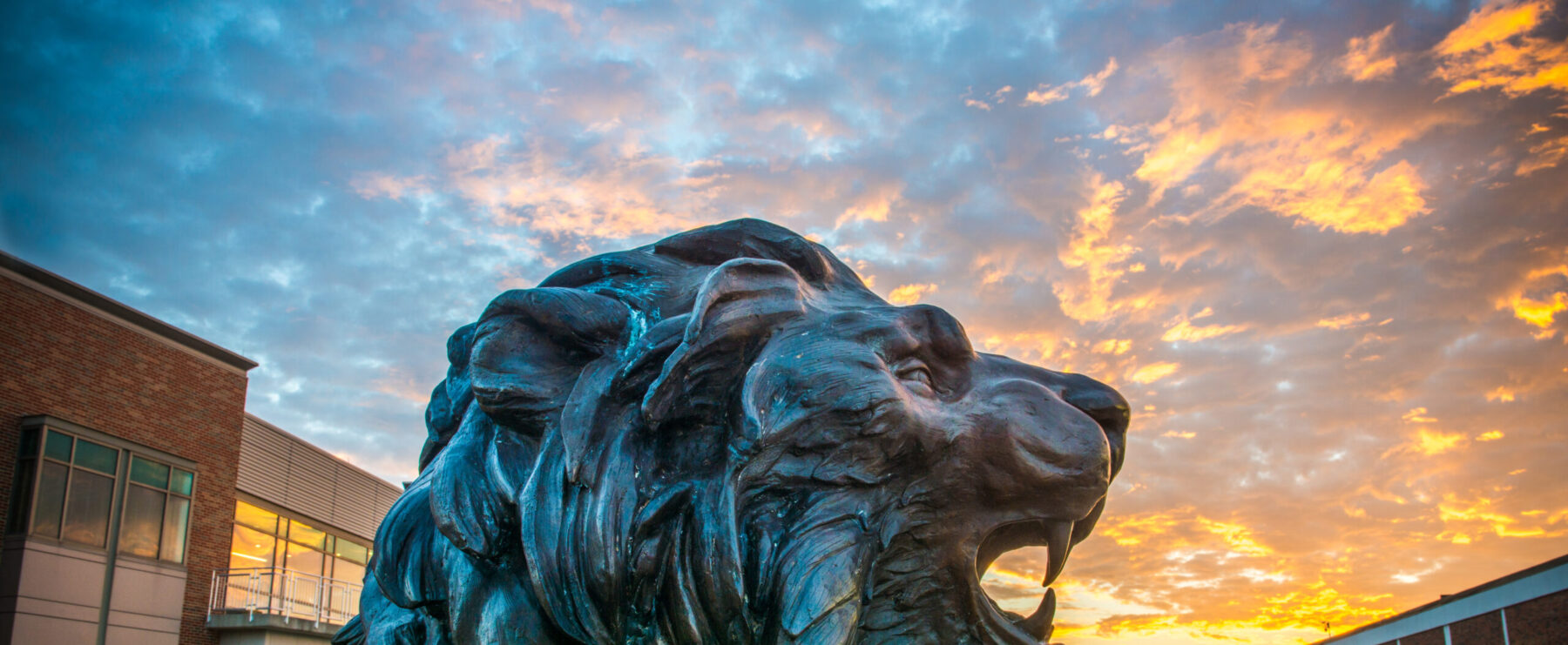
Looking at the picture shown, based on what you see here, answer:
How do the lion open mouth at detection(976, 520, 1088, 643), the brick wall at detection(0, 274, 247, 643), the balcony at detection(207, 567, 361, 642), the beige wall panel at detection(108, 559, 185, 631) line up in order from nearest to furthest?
the lion open mouth at detection(976, 520, 1088, 643), the brick wall at detection(0, 274, 247, 643), the beige wall panel at detection(108, 559, 185, 631), the balcony at detection(207, 567, 361, 642)

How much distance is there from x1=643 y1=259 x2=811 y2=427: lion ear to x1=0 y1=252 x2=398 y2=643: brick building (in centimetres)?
1957

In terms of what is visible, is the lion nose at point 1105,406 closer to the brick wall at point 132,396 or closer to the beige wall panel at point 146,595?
the brick wall at point 132,396

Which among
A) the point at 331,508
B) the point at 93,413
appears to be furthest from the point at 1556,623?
the point at 93,413

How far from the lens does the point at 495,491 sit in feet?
9.01

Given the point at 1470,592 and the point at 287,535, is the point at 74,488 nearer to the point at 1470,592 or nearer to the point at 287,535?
the point at 287,535

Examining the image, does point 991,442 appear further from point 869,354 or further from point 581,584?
point 581,584

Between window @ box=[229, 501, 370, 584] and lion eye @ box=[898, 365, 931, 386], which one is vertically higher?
window @ box=[229, 501, 370, 584]

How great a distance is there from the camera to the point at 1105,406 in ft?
9.53

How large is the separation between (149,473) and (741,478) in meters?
21.8

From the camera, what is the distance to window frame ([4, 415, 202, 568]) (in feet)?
58.3

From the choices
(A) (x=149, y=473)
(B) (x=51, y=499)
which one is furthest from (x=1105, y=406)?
(A) (x=149, y=473)

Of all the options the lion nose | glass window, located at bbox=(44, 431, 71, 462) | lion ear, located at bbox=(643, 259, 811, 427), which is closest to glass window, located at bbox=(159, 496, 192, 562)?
glass window, located at bbox=(44, 431, 71, 462)

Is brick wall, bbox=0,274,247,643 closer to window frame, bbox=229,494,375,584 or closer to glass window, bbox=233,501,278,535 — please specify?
glass window, bbox=233,501,278,535

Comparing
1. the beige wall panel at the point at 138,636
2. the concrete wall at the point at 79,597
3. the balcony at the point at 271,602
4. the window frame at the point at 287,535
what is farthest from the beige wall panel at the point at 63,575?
the window frame at the point at 287,535
